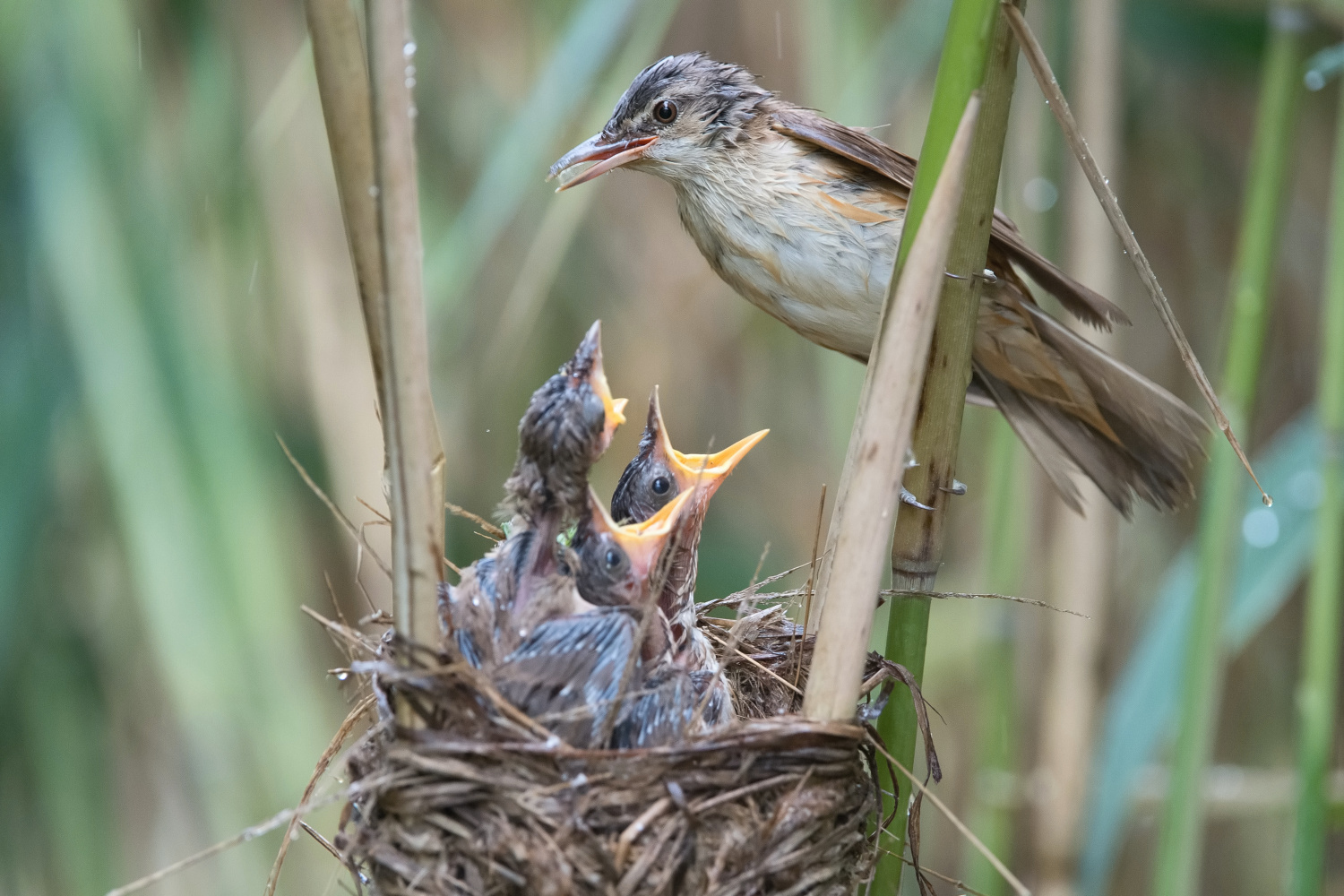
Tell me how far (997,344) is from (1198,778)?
2.02ft

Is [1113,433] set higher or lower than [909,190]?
lower

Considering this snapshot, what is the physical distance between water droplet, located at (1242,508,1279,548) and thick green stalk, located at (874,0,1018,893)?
39.7 inches

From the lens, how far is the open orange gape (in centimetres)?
88

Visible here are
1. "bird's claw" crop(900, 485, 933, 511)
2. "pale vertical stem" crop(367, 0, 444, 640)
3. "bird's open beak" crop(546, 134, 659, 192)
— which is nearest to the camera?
"pale vertical stem" crop(367, 0, 444, 640)

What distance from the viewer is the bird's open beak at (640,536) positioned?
1.30m

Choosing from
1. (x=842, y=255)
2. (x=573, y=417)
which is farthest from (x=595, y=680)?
(x=842, y=255)

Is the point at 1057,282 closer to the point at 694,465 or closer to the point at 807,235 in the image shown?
the point at 807,235

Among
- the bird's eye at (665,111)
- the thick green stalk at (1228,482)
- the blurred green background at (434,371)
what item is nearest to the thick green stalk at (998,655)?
the blurred green background at (434,371)

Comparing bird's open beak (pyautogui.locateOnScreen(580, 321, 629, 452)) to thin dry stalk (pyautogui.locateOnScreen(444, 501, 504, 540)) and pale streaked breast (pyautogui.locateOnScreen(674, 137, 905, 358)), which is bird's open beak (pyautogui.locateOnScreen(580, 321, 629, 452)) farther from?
pale streaked breast (pyautogui.locateOnScreen(674, 137, 905, 358))

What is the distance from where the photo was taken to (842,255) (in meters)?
1.56

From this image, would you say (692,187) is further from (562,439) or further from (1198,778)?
(1198,778)

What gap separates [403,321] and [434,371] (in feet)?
4.19

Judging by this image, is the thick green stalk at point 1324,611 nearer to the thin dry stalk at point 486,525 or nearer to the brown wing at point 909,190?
the brown wing at point 909,190

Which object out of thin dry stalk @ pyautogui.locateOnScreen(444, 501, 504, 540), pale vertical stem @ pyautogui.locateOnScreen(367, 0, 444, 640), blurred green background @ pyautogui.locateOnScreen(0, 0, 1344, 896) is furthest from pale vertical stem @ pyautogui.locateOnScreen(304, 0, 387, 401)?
blurred green background @ pyautogui.locateOnScreen(0, 0, 1344, 896)
